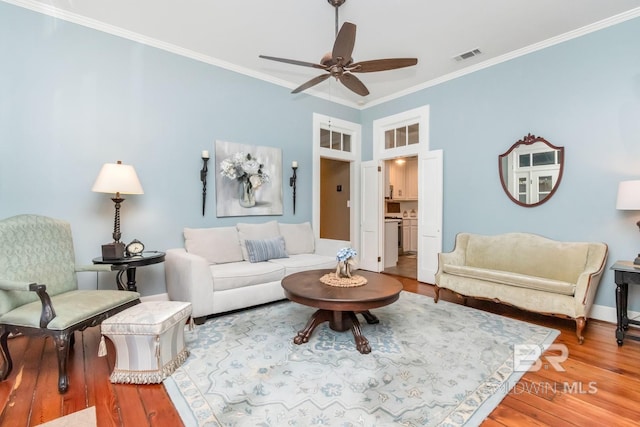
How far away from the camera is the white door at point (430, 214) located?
14.6 feet

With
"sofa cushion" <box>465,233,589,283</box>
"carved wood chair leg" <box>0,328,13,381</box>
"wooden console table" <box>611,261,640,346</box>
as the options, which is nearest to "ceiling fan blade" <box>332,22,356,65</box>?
"sofa cushion" <box>465,233,589,283</box>

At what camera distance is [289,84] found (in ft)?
15.1

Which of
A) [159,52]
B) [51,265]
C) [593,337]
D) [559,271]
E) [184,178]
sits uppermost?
[159,52]

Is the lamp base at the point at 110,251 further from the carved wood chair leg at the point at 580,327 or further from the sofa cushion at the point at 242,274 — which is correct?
the carved wood chair leg at the point at 580,327

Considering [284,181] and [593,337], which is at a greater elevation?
[284,181]

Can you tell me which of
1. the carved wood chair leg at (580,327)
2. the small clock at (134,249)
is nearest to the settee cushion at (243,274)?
the small clock at (134,249)

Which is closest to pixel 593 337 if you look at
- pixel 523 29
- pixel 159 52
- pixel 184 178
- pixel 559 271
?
pixel 559 271

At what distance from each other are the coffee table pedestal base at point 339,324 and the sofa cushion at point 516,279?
1.25m

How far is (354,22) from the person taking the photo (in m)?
3.09

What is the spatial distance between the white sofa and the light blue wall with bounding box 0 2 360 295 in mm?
360

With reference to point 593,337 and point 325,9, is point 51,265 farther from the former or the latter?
point 593,337

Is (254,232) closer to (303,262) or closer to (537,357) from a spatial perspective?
(303,262)

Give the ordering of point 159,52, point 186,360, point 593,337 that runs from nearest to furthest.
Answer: point 186,360
point 593,337
point 159,52

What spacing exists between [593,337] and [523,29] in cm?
310
